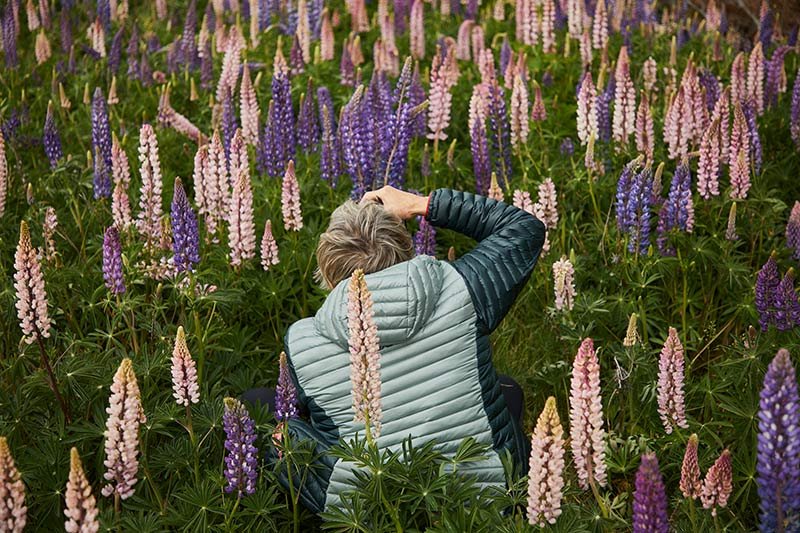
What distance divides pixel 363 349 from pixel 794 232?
315cm

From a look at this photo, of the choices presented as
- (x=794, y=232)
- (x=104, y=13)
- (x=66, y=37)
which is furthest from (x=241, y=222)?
(x=104, y=13)

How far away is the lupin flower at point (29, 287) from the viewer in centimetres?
378

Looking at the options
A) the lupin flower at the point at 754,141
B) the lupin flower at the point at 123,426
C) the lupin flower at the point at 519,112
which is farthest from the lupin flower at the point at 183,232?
the lupin flower at the point at 754,141

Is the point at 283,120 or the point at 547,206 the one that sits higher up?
the point at 283,120

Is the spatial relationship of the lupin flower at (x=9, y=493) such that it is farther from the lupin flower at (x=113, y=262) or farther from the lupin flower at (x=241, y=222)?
the lupin flower at (x=241, y=222)

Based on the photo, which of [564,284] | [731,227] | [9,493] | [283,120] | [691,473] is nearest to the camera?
[9,493]

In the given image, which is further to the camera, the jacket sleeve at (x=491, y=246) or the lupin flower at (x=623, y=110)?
the lupin flower at (x=623, y=110)

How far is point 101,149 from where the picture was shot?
6.16m

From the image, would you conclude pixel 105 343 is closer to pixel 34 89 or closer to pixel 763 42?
pixel 34 89

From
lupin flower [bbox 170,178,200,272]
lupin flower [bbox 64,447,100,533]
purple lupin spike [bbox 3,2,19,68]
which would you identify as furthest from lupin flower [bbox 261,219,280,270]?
purple lupin spike [bbox 3,2,19,68]

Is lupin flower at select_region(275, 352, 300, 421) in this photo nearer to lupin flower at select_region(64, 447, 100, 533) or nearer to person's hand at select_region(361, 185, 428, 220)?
person's hand at select_region(361, 185, 428, 220)

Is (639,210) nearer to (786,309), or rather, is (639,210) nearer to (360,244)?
(786,309)

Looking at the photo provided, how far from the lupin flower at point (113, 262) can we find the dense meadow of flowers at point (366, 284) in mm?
12

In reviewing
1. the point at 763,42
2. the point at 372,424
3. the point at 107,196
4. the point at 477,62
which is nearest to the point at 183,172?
the point at 107,196
